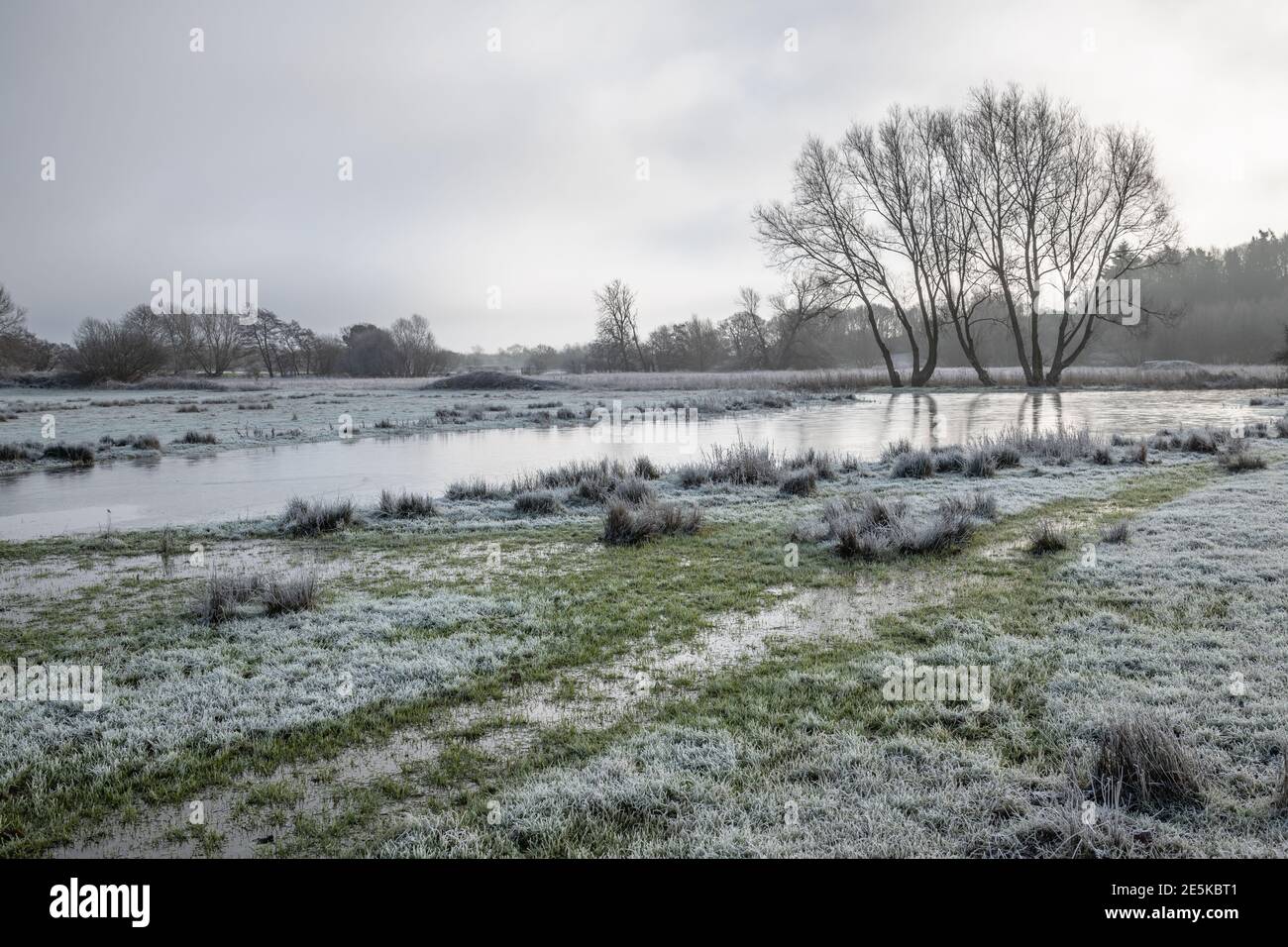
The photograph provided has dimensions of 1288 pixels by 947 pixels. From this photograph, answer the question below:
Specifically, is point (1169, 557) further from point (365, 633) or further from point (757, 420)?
point (757, 420)

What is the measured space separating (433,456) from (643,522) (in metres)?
11.1

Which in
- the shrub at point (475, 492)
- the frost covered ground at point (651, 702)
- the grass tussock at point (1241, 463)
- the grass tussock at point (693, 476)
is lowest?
the frost covered ground at point (651, 702)

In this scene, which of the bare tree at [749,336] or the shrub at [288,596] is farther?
the bare tree at [749,336]

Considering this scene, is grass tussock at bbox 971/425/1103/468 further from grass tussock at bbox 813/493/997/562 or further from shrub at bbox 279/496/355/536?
shrub at bbox 279/496/355/536

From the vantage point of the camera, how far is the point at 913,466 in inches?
531

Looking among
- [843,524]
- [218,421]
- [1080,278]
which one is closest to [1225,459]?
[843,524]

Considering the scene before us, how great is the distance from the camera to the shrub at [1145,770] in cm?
323

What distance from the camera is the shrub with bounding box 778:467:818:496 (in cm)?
1210

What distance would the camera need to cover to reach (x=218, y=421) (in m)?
29.1

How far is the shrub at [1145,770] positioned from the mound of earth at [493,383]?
51.9 m

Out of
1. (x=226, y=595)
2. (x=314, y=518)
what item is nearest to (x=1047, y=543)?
(x=226, y=595)

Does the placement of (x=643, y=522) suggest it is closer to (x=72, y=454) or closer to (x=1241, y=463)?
(x=1241, y=463)

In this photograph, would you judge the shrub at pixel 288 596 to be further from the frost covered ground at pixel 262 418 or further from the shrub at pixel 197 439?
the shrub at pixel 197 439

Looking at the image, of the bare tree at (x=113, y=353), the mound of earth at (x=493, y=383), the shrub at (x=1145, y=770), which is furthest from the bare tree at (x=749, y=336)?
the shrub at (x=1145, y=770)
